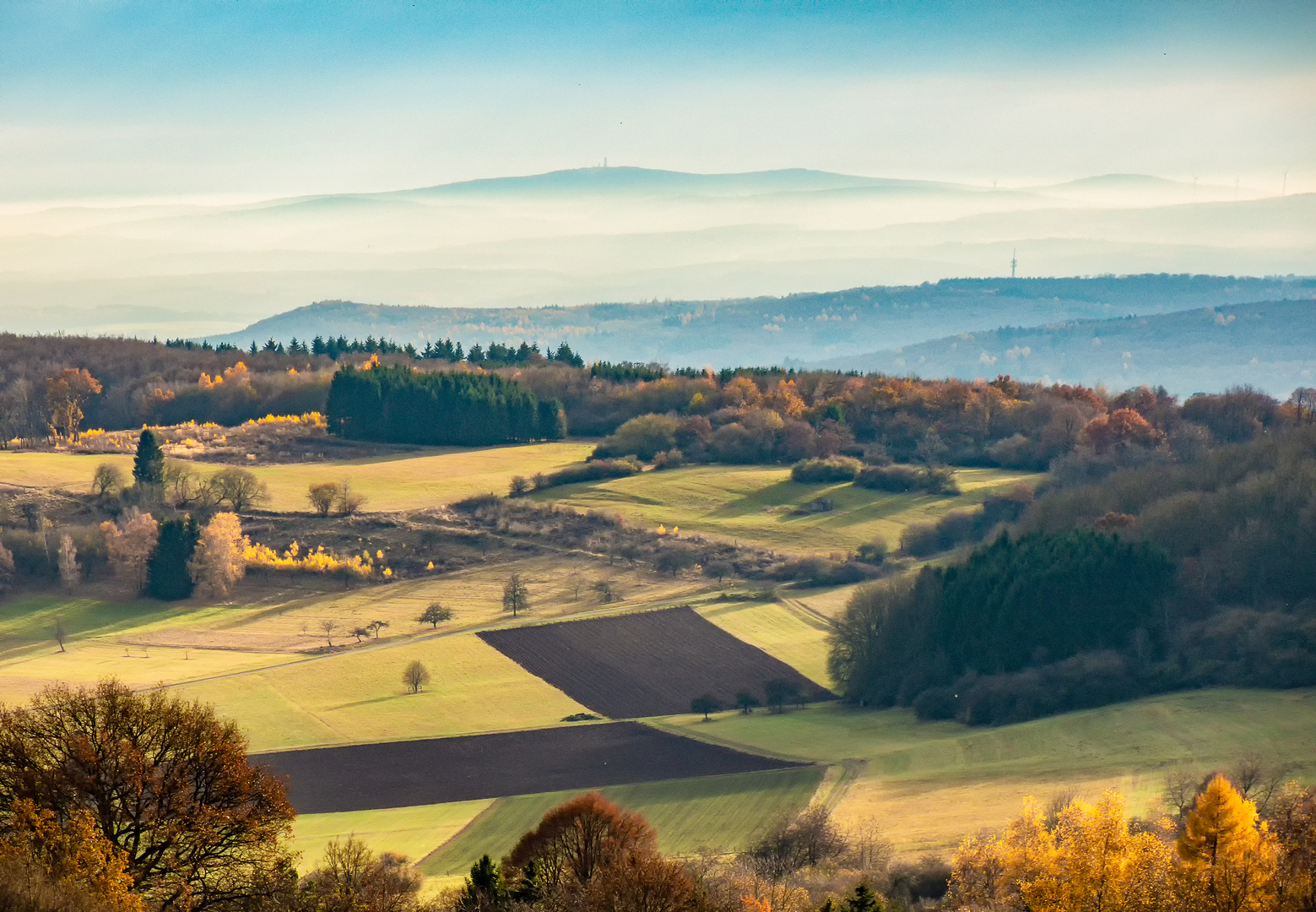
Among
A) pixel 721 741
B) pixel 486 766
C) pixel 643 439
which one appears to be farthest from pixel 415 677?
pixel 643 439

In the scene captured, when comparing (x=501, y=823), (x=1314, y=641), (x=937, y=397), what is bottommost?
(x=501, y=823)

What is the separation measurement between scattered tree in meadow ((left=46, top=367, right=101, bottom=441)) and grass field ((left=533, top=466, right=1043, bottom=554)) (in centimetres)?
5484

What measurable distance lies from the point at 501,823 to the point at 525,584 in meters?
45.6

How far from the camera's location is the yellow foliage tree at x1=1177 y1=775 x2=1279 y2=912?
1277 inches

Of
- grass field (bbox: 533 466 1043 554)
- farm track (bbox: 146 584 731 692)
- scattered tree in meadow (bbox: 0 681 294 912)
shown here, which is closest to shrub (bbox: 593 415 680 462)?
grass field (bbox: 533 466 1043 554)

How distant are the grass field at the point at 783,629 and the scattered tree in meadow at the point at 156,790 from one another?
51.2m

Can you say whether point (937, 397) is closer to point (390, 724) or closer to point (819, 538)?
point (819, 538)

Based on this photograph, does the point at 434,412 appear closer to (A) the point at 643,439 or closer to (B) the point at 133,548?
(A) the point at 643,439

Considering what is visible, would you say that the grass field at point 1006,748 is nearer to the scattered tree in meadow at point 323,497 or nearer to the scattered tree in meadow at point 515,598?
the scattered tree in meadow at point 515,598

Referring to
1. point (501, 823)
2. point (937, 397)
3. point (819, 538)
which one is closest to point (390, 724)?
point (501, 823)

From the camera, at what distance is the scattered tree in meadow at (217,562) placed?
99312mm

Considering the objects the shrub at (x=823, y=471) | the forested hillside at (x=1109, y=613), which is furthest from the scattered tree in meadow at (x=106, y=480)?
the forested hillside at (x=1109, y=613)

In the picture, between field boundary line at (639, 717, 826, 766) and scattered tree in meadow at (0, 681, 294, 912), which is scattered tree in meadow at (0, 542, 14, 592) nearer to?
field boundary line at (639, 717, 826, 766)

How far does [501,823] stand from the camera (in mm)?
56156
